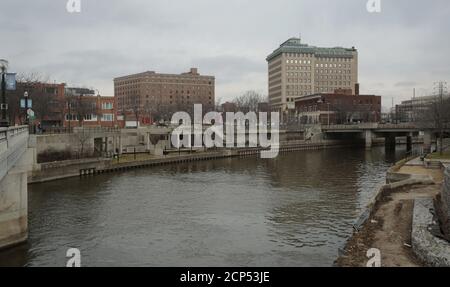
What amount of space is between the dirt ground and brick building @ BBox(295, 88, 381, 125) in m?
120

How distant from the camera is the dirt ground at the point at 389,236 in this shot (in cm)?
1886

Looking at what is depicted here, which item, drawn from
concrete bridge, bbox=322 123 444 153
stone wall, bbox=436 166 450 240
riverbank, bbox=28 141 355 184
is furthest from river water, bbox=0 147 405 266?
concrete bridge, bbox=322 123 444 153

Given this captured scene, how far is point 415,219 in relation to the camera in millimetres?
23938

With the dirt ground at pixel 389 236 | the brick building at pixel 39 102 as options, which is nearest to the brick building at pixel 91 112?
the brick building at pixel 39 102

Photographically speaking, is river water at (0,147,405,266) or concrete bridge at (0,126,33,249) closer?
river water at (0,147,405,266)

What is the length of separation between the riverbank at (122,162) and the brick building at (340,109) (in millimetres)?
51014

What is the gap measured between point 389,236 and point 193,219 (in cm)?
1345

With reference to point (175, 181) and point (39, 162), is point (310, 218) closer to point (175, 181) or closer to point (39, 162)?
point (175, 181)

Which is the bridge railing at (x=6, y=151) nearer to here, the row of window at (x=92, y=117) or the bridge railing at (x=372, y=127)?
the row of window at (x=92, y=117)

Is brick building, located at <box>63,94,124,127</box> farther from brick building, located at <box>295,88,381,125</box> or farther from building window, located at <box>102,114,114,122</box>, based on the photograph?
brick building, located at <box>295,88,381,125</box>

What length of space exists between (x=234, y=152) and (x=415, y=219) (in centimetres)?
6478

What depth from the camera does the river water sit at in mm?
22938

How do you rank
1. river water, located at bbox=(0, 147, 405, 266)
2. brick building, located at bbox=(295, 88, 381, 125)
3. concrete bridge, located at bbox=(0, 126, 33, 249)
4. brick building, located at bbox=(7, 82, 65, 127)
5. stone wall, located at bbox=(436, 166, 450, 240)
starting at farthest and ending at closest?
brick building, located at bbox=(295, 88, 381, 125) < brick building, located at bbox=(7, 82, 65, 127) < concrete bridge, located at bbox=(0, 126, 33, 249) < river water, located at bbox=(0, 147, 405, 266) < stone wall, located at bbox=(436, 166, 450, 240)

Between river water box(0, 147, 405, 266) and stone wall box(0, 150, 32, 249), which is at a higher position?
stone wall box(0, 150, 32, 249)
